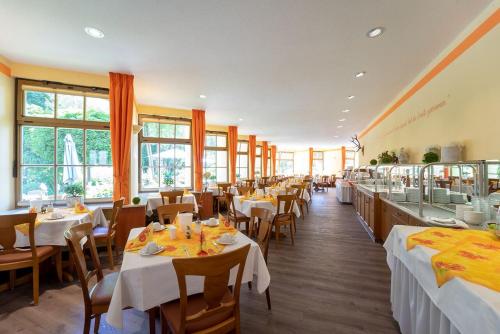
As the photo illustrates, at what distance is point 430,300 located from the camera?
4.31 ft

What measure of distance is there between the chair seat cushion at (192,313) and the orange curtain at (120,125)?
9.90ft

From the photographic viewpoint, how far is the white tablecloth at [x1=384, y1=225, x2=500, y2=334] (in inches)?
32.3

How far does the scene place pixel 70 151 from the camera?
400cm

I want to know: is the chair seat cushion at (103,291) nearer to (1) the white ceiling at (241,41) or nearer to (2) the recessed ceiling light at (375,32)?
(1) the white ceiling at (241,41)

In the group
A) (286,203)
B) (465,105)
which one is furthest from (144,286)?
(465,105)

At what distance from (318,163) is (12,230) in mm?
17645

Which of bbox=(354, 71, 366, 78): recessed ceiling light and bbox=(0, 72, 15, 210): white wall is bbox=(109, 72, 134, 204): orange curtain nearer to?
bbox=(0, 72, 15, 210): white wall

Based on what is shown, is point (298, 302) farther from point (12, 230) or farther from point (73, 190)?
point (73, 190)

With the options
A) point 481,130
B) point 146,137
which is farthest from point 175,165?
point 481,130

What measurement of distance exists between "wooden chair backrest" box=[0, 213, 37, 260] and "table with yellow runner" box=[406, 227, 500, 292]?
3.33m

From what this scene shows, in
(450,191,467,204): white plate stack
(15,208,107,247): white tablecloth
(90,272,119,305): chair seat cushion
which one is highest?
(450,191,467,204): white plate stack

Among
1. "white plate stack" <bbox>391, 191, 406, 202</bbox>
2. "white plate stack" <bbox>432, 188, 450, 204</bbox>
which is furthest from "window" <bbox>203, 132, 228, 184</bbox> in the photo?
"white plate stack" <bbox>432, 188, 450, 204</bbox>

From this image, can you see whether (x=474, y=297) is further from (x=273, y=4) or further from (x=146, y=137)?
(x=146, y=137)

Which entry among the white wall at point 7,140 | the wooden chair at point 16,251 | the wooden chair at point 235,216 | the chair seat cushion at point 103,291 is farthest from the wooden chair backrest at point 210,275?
the white wall at point 7,140
